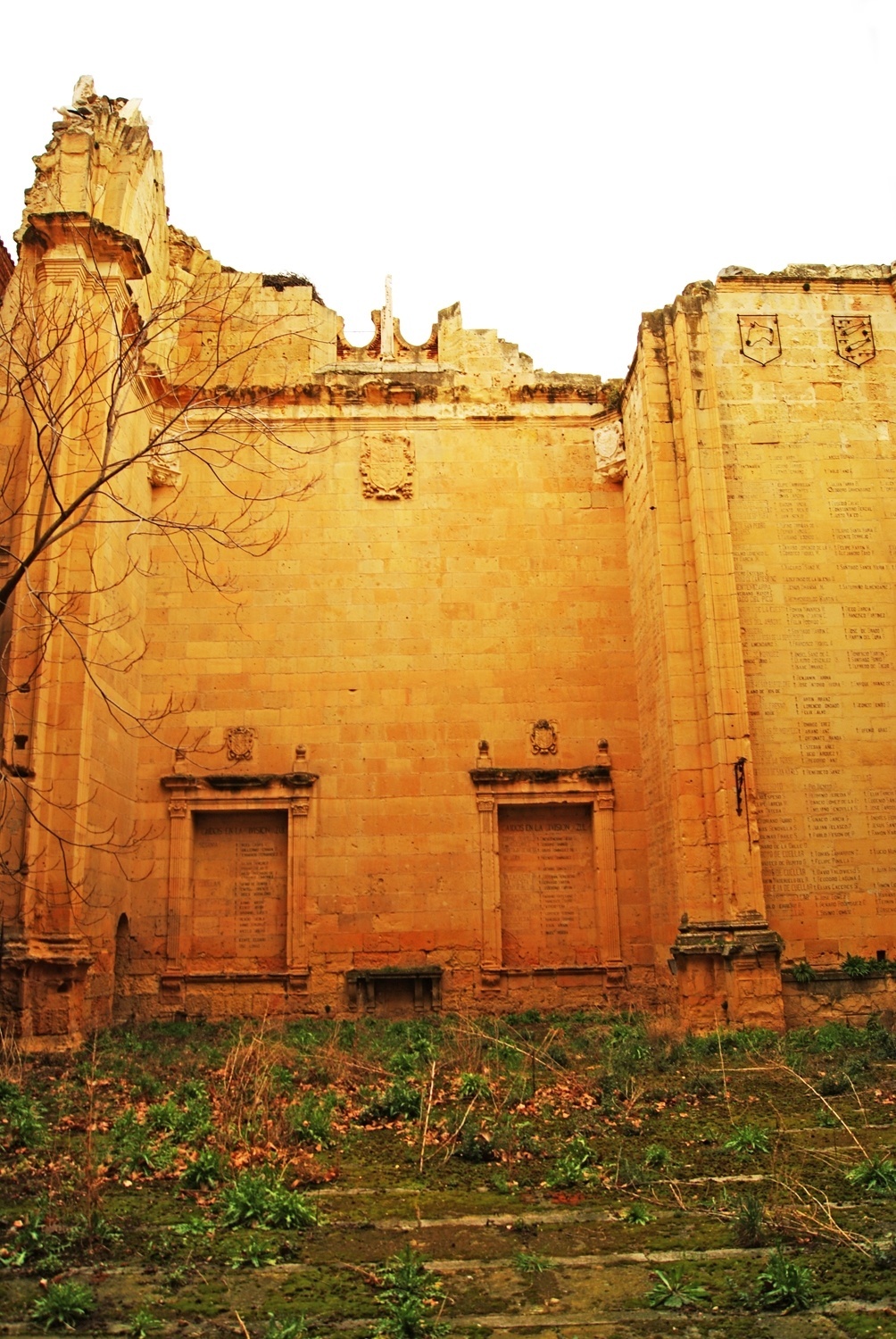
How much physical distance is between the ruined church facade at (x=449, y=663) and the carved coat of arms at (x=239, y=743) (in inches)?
1.5

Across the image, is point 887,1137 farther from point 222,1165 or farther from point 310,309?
point 310,309

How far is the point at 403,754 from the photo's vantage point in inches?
623

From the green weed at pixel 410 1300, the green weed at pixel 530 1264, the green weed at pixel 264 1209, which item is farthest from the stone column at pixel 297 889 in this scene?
the green weed at pixel 530 1264

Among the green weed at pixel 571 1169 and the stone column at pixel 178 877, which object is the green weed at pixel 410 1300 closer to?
the green weed at pixel 571 1169

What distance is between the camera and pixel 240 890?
1543cm

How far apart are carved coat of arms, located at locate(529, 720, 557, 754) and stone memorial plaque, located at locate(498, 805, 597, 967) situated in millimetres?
837

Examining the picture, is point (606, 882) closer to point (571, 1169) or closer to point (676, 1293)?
point (571, 1169)

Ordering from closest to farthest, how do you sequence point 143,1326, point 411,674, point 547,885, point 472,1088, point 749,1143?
point 143,1326 → point 749,1143 → point 472,1088 → point 547,885 → point 411,674

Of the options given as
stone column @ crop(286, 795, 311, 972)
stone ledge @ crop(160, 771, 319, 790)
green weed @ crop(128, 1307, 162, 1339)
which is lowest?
green weed @ crop(128, 1307, 162, 1339)

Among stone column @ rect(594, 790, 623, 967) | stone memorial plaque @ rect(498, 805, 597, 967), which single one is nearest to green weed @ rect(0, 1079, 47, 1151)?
stone memorial plaque @ rect(498, 805, 597, 967)

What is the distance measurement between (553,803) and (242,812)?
181 inches

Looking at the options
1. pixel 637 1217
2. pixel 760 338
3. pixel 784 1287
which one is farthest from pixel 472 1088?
pixel 760 338

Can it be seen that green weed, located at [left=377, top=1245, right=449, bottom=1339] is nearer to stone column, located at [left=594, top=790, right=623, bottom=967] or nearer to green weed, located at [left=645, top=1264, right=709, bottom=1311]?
green weed, located at [left=645, top=1264, right=709, bottom=1311]

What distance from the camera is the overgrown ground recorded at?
4.69 meters
